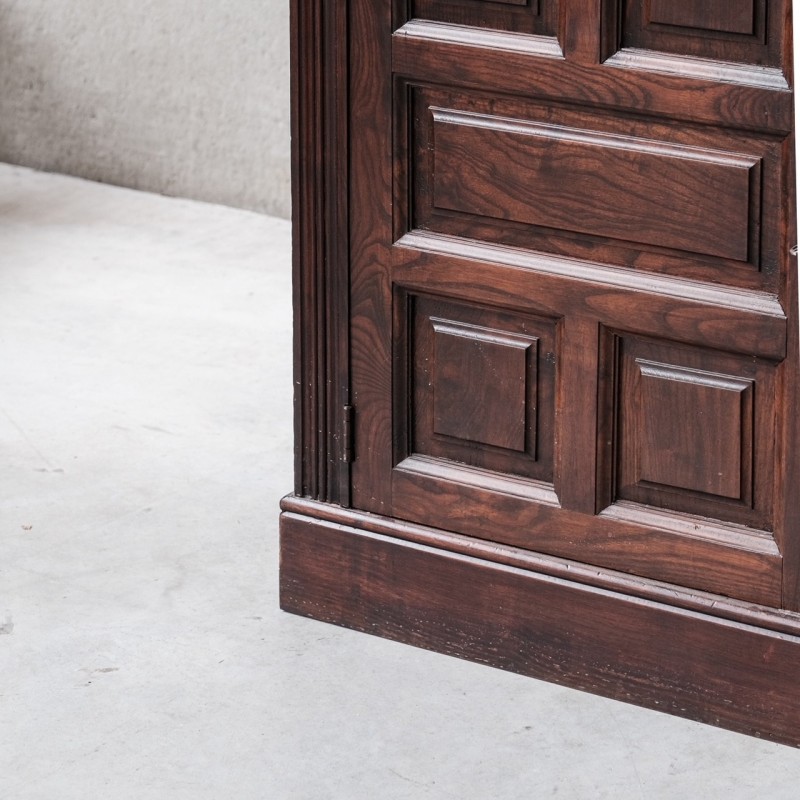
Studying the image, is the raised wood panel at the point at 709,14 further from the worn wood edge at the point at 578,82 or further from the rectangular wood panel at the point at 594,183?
the rectangular wood panel at the point at 594,183

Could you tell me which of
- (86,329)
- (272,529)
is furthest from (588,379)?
(86,329)

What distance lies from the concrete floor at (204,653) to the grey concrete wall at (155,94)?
48.4 inches

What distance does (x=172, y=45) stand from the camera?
5469 mm

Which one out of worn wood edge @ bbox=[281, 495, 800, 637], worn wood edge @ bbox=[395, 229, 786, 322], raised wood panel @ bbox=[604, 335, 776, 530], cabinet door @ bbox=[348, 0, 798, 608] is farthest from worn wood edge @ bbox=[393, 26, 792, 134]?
worn wood edge @ bbox=[281, 495, 800, 637]

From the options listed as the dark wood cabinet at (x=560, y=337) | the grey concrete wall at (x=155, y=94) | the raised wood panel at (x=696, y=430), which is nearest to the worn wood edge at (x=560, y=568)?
the dark wood cabinet at (x=560, y=337)

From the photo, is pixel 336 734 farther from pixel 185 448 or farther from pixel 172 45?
pixel 172 45

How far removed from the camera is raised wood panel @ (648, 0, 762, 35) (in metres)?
2.25

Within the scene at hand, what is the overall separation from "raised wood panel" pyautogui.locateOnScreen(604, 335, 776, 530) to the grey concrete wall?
9.75ft

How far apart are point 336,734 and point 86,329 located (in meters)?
2.09

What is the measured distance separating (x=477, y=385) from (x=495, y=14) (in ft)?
1.94

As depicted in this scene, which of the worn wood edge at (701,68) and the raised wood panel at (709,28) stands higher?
the raised wood panel at (709,28)

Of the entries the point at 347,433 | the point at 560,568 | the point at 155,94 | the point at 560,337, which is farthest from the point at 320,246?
the point at 155,94

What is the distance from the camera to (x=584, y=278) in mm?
2473

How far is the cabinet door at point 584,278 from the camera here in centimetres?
233
